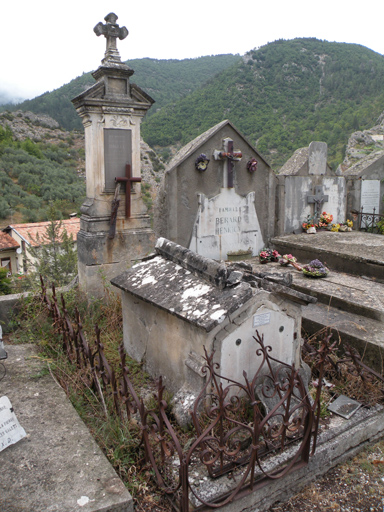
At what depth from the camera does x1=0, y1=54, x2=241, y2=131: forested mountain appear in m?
57.8

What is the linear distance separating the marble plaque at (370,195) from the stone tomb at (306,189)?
2.20ft

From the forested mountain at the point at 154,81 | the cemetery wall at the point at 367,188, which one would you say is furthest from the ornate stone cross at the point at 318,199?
the forested mountain at the point at 154,81

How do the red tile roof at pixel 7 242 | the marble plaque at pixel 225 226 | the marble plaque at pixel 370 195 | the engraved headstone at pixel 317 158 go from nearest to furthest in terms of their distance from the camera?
the marble plaque at pixel 225 226 < the engraved headstone at pixel 317 158 < the marble plaque at pixel 370 195 < the red tile roof at pixel 7 242

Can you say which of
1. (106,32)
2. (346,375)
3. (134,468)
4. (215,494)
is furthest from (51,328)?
(106,32)

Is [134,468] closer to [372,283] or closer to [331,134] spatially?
[372,283]

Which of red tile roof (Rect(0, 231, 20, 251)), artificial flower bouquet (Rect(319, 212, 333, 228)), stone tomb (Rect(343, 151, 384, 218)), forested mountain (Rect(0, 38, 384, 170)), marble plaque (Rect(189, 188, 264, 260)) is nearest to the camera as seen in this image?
marble plaque (Rect(189, 188, 264, 260))

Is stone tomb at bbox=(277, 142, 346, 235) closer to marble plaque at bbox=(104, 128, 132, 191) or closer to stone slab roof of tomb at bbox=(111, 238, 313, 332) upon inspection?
marble plaque at bbox=(104, 128, 132, 191)

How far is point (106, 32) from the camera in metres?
5.28

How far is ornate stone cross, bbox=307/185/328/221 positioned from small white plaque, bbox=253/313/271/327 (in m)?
5.50

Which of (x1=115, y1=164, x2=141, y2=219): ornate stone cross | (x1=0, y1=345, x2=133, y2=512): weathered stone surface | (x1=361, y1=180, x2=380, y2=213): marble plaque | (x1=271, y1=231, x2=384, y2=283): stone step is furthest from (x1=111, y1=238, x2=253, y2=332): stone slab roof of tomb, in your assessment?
(x1=361, y1=180, x2=380, y2=213): marble plaque

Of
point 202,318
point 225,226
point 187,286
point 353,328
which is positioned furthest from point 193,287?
point 225,226

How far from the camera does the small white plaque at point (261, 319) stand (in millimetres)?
2976

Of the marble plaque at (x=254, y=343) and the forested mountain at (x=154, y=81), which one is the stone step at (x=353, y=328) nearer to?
the marble plaque at (x=254, y=343)

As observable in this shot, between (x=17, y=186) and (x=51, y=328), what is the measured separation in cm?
3295
